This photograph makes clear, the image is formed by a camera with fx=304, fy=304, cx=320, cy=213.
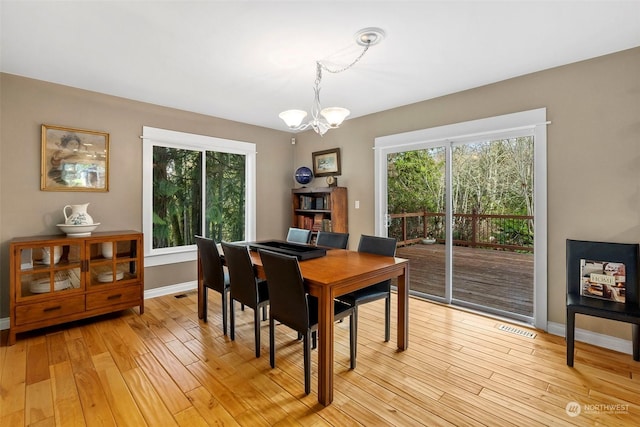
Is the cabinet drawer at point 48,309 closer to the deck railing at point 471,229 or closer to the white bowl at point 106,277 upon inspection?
the white bowl at point 106,277

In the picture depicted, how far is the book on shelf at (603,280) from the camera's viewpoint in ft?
7.95

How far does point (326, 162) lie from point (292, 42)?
254 centimetres

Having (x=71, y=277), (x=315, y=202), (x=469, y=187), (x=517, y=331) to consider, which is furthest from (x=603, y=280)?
(x=71, y=277)

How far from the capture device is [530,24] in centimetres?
209

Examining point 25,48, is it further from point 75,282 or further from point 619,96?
point 619,96

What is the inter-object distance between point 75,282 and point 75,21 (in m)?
2.27

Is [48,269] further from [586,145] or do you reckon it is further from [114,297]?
[586,145]

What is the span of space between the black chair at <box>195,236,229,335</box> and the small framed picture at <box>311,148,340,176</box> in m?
2.37

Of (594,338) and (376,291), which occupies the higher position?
(376,291)

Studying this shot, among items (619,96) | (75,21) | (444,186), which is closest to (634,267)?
(619,96)

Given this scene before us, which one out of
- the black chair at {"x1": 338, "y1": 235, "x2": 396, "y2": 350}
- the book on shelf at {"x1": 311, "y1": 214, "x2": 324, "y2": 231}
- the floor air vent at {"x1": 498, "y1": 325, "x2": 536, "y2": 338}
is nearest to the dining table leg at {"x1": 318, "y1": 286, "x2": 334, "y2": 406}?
the black chair at {"x1": 338, "y1": 235, "x2": 396, "y2": 350}

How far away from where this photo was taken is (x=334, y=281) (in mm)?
1922

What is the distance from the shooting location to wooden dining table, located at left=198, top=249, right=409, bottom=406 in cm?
188

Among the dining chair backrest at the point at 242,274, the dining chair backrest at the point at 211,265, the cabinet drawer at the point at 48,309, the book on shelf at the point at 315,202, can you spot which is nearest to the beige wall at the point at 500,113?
the cabinet drawer at the point at 48,309
